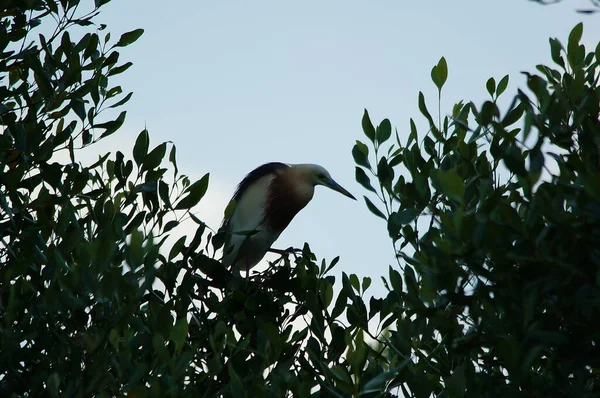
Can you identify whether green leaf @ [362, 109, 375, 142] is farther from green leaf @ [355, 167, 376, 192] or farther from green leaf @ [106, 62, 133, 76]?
green leaf @ [106, 62, 133, 76]

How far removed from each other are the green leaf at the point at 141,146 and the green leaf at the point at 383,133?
3.33 ft

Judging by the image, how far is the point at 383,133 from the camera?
3.41 metres

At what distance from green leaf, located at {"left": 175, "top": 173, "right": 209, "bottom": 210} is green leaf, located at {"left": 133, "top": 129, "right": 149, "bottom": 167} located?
1.11 ft

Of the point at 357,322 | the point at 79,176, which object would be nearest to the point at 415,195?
the point at 357,322

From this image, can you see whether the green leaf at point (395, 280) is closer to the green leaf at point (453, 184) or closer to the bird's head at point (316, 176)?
the green leaf at point (453, 184)

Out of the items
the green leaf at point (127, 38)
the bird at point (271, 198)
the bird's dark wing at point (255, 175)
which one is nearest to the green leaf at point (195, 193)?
the green leaf at point (127, 38)

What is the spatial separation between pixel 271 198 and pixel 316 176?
53cm

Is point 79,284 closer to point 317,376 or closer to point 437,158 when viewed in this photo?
point 317,376

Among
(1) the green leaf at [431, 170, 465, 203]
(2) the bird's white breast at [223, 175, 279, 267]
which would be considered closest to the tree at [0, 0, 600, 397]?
(1) the green leaf at [431, 170, 465, 203]

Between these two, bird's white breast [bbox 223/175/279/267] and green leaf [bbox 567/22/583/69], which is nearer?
green leaf [bbox 567/22/583/69]

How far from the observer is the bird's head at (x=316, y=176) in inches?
262

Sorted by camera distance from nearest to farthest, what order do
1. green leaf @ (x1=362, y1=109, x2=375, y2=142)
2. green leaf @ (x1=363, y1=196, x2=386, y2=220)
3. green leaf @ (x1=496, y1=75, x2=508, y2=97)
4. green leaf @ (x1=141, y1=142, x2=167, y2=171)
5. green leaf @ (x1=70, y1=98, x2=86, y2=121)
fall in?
1. green leaf @ (x1=363, y1=196, x2=386, y2=220)
2. green leaf @ (x1=362, y1=109, x2=375, y2=142)
3. green leaf @ (x1=141, y1=142, x2=167, y2=171)
4. green leaf @ (x1=496, y1=75, x2=508, y2=97)
5. green leaf @ (x1=70, y1=98, x2=86, y2=121)

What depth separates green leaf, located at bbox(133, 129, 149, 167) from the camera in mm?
3496

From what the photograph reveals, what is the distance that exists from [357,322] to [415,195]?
804mm
